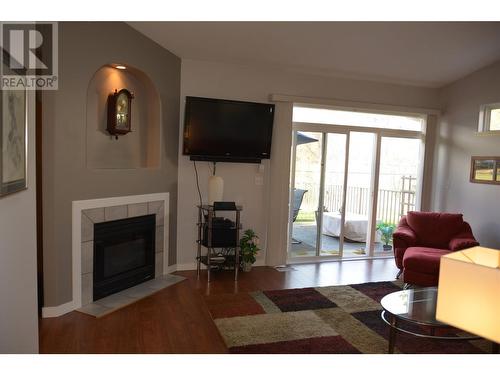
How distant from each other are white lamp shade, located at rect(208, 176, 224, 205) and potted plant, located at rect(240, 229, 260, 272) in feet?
2.13

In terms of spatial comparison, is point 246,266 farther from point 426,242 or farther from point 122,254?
point 426,242

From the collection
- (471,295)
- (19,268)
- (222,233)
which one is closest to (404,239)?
(222,233)

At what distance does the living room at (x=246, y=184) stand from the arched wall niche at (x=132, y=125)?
0.06ft

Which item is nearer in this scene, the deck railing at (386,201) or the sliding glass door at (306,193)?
the sliding glass door at (306,193)

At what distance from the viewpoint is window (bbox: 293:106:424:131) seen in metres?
5.02

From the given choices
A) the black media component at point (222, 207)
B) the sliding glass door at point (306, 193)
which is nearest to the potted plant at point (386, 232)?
the sliding glass door at point (306, 193)

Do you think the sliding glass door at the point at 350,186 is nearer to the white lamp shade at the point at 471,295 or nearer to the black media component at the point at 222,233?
the black media component at the point at 222,233

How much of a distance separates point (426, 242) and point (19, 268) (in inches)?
169

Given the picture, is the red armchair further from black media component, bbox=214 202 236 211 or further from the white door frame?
black media component, bbox=214 202 236 211

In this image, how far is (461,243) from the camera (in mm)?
4227

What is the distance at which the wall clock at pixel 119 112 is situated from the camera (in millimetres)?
3781

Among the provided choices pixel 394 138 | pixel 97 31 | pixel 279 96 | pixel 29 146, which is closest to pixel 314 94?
pixel 279 96

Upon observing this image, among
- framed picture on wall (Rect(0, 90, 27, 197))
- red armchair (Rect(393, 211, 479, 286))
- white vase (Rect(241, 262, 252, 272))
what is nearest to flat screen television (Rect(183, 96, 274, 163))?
white vase (Rect(241, 262, 252, 272))
